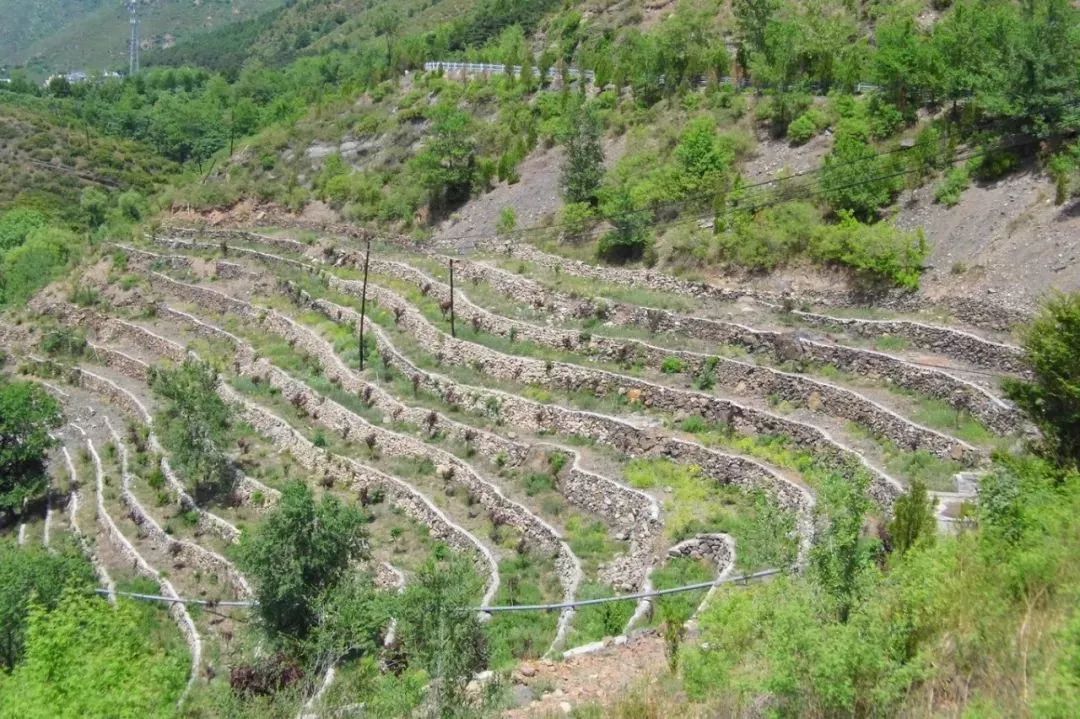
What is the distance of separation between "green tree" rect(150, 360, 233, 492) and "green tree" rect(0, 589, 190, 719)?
1314 cm

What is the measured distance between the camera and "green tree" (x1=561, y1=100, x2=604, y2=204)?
39844 millimetres

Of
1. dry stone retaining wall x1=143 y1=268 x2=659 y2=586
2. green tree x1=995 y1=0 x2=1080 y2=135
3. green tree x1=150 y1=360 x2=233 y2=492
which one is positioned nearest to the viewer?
dry stone retaining wall x1=143 y1=268 x2=659 y2=586

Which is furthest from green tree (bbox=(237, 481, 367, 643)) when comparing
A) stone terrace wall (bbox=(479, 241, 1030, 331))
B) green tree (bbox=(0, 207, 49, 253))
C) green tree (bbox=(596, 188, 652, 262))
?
green tree (bbox=(0, 207, 49, 253))

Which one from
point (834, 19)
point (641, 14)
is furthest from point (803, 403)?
point (641, 14)

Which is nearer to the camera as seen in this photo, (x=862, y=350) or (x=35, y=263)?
(x=862, y=350)

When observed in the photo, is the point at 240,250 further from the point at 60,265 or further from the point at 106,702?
the point at 106,702

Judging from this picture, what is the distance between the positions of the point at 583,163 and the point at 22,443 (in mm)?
22838

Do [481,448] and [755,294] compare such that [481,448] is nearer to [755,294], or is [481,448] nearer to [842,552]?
[755,294]

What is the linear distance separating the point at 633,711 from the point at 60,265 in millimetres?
56544

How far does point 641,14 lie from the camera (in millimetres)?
59062

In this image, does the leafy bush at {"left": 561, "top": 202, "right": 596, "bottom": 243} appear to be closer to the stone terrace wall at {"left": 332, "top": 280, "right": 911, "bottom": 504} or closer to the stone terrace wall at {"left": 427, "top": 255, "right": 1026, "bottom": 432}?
the stone terrace wall at {"left": 427, "top": 255, "right": 1026, "bottom": 432}

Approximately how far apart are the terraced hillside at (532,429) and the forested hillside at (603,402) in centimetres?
12

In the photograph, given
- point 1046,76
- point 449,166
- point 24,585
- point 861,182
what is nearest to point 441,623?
point 24,585

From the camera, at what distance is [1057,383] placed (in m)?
16.3
